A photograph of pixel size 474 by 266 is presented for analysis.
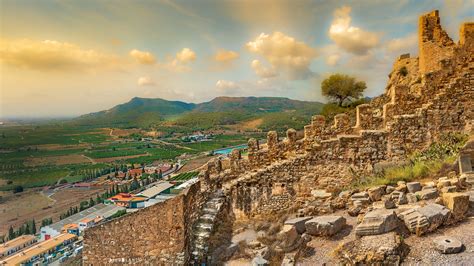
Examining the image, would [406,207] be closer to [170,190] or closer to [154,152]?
[170,190]

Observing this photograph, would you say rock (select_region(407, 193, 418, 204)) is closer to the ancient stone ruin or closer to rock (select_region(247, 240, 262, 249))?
the ancient stone ruin

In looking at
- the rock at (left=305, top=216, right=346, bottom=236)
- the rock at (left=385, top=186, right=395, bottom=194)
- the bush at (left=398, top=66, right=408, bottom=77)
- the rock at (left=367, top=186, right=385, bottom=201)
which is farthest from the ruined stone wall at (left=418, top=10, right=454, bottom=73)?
the rock at (left=305, top=216, right=346, bottom=236)

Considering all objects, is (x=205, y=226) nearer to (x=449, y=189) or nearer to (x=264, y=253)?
(x=264, y=253)

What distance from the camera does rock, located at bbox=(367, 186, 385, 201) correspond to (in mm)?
8312

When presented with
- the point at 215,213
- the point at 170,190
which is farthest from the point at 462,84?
the point at 170,190

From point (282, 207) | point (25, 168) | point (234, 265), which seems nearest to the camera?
Result: point (234, 265)

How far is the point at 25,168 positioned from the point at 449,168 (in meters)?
141

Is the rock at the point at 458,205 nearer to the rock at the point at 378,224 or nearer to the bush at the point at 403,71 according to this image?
the rock at the point at 378,224

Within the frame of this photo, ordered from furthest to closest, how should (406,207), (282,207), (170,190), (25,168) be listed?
1. (25,168)
2. (170,190)
3. (282,207)
4. (406,207)

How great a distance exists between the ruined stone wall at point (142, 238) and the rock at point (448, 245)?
6015 millimetres

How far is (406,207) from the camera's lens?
7.29 m

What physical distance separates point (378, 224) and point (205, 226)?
5184mm

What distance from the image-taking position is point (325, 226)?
748cm

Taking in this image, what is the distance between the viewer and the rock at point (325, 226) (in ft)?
24.4
